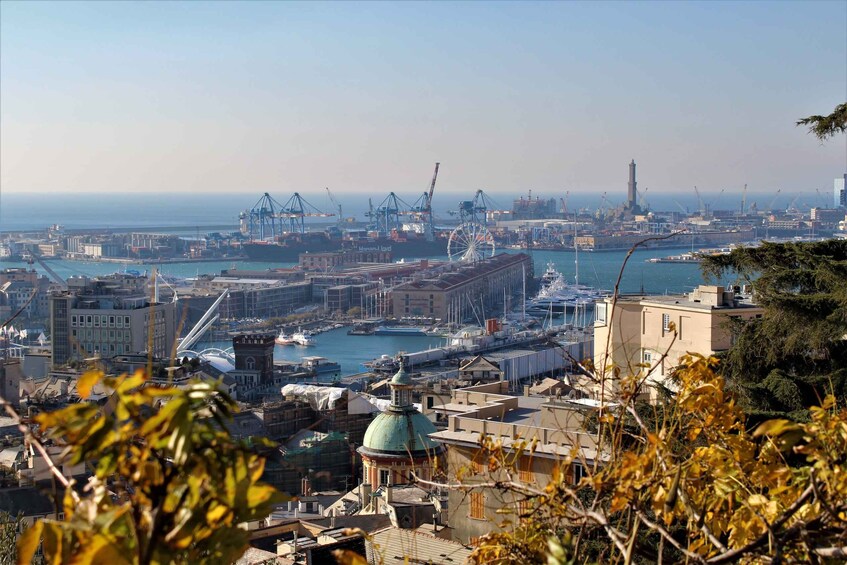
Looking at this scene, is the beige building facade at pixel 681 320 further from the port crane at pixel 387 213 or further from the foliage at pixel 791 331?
the port crane at pixel 387 213

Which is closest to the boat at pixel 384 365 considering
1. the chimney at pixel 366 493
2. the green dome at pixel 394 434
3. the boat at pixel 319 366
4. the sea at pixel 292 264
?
the sea at pixel 292 264

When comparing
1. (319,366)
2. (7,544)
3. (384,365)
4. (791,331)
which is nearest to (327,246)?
(319,366)

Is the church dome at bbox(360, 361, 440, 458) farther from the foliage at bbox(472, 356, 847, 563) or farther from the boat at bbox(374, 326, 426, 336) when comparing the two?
the boat at bbox(374, 326, 426, 336)

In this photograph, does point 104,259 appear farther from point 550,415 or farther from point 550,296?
point 550,415

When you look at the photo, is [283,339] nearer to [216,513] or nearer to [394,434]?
[394,434]

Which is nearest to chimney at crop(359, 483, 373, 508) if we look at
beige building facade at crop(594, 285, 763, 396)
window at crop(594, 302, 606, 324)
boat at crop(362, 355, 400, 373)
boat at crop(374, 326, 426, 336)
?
beige building facade at crop(594, 285, 763, 396)

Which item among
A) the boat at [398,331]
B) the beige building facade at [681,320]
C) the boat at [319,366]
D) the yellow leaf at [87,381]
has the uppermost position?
the yellow leaf at [87,381]

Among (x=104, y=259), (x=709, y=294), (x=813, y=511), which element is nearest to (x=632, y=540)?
(x=813, y=511)
